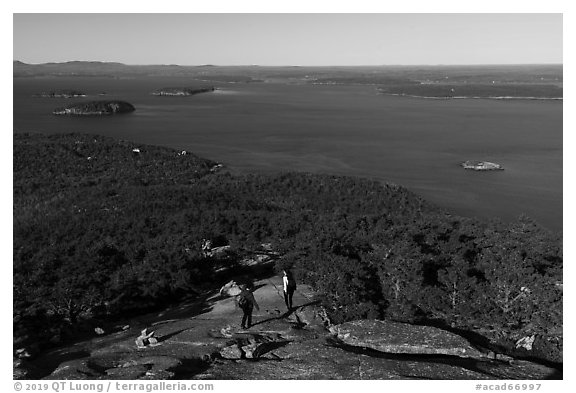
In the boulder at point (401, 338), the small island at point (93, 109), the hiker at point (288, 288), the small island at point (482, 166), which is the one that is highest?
the small island at point (93, 109)

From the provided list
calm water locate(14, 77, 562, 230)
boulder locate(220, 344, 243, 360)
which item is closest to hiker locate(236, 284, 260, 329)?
boulder locate(220, 344, 243, 360)

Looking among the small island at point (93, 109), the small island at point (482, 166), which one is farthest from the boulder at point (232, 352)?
the small island at point (93, 109)

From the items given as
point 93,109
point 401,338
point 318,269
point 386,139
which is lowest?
point 401,338

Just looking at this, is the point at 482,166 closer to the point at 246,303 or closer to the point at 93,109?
the point at 246,303

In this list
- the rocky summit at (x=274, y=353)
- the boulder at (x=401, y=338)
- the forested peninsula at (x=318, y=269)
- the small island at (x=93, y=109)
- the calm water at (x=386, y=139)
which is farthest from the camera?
the small island at (x=93, y=109)

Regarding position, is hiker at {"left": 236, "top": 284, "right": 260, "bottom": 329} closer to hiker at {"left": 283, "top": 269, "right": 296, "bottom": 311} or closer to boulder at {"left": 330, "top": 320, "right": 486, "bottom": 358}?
hiker at {"left": 283, "top": 269, "right": 296, "bottom": 311}

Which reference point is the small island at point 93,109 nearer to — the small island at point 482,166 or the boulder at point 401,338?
the small island at point 482,166

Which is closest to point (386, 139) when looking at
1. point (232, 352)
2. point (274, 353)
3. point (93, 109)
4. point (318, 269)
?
point (93, 109)

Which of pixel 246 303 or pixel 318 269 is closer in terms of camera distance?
pixel 246 303
